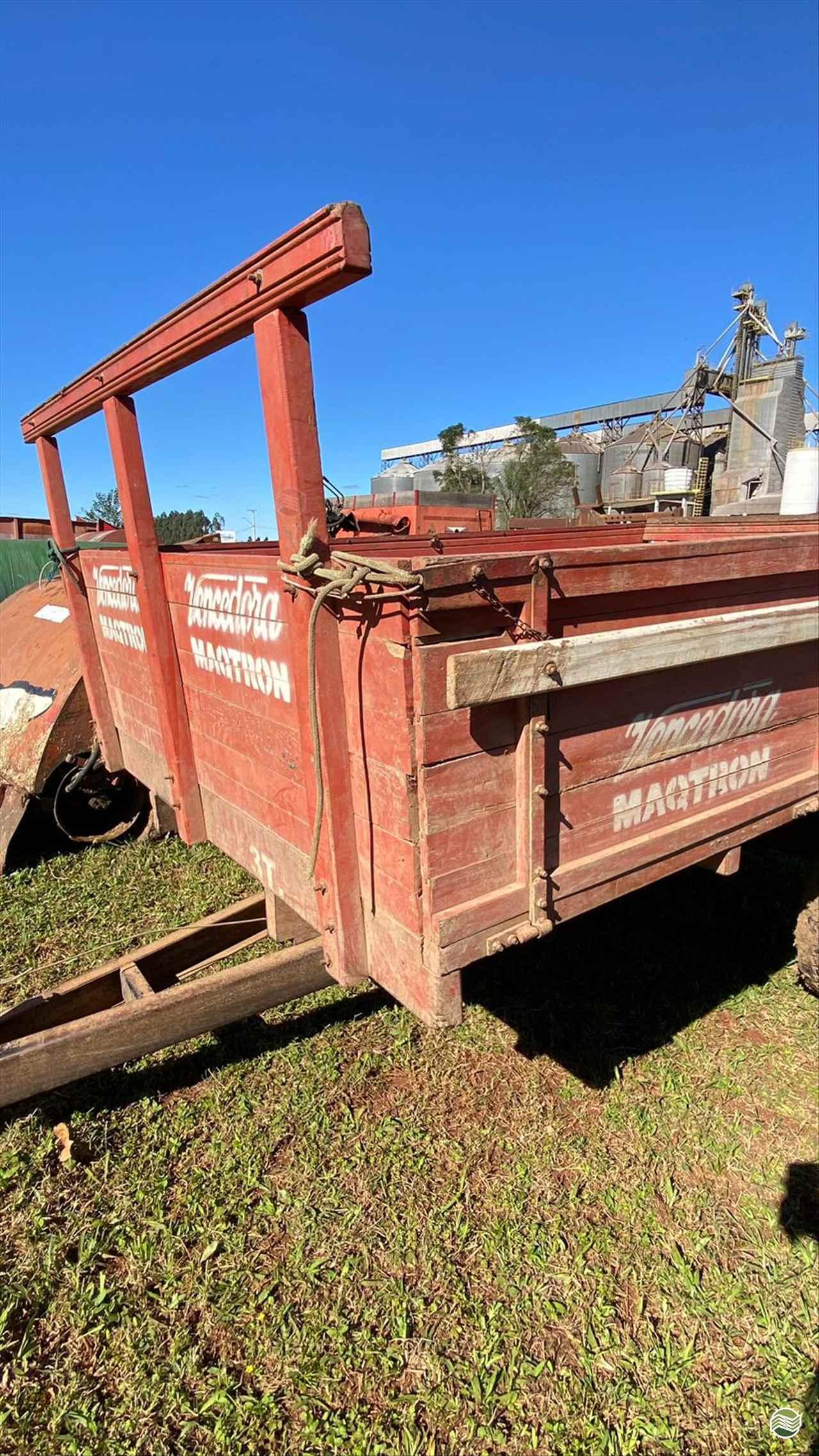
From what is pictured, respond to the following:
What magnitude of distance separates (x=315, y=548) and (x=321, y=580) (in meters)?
0.08

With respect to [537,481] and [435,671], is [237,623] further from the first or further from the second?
[537,481]

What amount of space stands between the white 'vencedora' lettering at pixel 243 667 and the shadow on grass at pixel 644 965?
6.37ft

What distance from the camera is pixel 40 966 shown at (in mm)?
3641

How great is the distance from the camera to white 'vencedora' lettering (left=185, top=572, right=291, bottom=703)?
6.59ft

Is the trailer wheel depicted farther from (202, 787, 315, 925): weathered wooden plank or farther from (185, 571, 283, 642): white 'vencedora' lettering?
(185, 571, 283, 642): white 'vencedora' lettering

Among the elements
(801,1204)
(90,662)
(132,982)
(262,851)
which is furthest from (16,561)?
(801,1204)

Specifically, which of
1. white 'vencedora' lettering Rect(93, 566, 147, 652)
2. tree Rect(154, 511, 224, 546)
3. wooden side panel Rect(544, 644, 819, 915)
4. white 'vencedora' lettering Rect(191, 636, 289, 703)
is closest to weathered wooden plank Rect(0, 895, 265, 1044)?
white 'vencedora' lettering Rect(191, 636, 289, 703)

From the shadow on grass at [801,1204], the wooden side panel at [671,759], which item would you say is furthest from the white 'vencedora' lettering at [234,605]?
the shadow on grass at [801,1204]

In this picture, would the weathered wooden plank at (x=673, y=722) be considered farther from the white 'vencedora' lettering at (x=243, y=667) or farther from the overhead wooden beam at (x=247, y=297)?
the overhead wooden beam at (x=247, y=297)

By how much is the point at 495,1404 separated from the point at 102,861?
366 centimetres

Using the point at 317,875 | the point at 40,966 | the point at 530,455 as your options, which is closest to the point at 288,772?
the point at 317,875

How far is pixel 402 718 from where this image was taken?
62.6 inches

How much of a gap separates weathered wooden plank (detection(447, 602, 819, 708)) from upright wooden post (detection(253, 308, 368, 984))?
1.22 feet

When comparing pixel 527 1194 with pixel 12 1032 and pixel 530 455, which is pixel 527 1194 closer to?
pixel 12 1032
